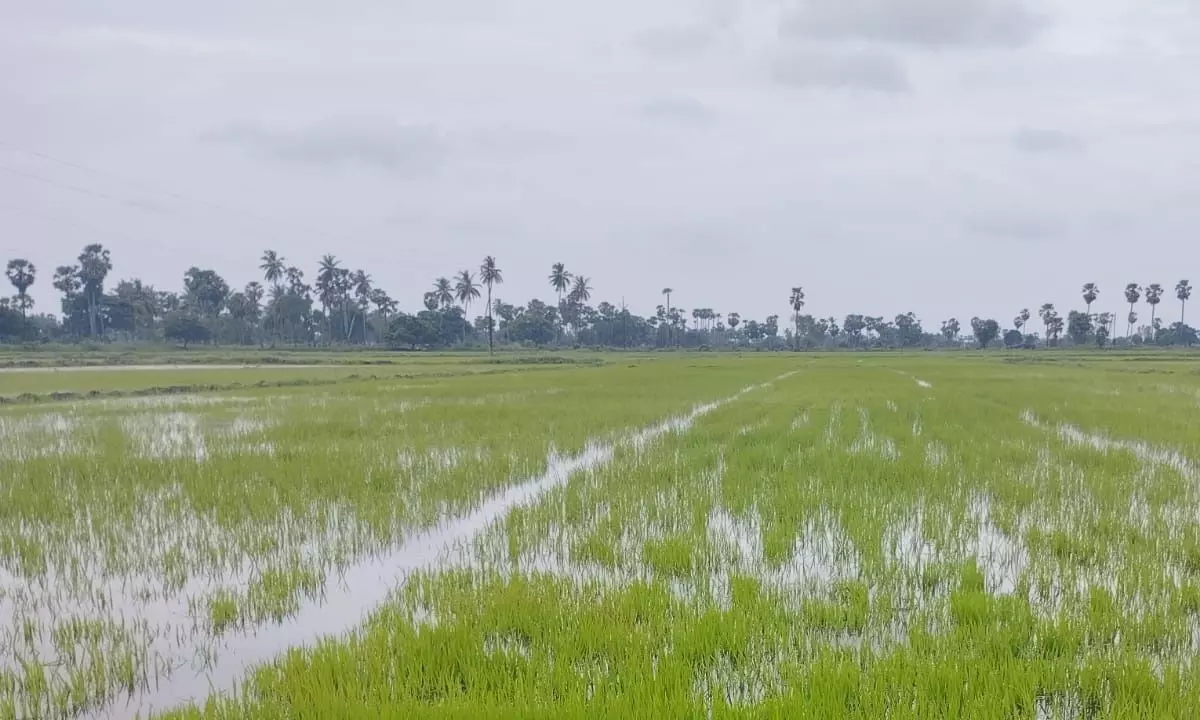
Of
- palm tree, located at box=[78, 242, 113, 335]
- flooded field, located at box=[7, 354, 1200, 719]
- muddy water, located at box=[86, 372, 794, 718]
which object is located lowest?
muddy water, located at box=[86, 372, 794, 718]

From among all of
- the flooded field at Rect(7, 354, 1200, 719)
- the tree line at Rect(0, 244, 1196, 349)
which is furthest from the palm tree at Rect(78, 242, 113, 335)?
Answer: the flooded field at Rect(7, 354, 1200, 719)

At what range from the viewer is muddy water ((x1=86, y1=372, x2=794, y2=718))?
277 cm

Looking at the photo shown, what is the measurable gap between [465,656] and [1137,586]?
12.8 feet

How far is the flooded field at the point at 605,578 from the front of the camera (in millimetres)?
2574

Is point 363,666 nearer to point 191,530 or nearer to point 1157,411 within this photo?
point 191,530

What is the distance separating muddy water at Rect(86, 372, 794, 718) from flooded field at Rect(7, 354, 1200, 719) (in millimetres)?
21

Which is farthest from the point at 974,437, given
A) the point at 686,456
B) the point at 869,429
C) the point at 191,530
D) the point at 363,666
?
the point at 191,530

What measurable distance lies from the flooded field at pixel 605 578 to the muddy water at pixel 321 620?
21 mm

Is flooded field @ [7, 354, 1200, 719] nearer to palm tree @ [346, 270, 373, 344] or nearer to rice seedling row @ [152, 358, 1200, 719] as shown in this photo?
rice seedling row @ [152, 358, 1200, 719]

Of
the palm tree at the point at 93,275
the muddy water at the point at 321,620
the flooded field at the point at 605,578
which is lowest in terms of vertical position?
the muddy water at the point at 321,620

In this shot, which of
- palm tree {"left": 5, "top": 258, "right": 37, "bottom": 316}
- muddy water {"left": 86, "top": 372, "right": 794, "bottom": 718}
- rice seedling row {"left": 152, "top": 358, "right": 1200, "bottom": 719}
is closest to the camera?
rice seedling row {"left": 152, "top": 358, "right": 1200, "bottom": 719}

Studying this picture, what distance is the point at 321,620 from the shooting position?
3.51m

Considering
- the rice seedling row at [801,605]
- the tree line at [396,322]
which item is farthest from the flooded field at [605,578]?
the tree line at [396,322]

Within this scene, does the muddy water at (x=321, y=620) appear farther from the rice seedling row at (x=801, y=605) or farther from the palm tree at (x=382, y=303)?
the palm tree at (x=382, y=303)
